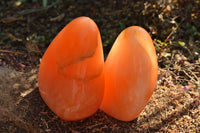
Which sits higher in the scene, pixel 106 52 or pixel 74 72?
pixel 74 72

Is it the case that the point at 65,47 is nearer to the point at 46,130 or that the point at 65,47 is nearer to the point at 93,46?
the point at 93,46

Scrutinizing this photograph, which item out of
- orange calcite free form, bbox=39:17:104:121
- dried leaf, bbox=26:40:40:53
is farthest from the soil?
orange calcite free form, bbox=39:17:104:121

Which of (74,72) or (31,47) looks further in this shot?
(31,47)

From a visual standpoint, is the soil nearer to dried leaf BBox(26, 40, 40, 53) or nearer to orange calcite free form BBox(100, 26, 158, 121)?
dried leaf BBox(26, 40, 40, 53)

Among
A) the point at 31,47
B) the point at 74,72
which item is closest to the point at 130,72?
the point at 74,72

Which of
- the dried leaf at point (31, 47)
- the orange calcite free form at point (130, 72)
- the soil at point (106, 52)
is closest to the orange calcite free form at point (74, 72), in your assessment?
the orange calcite free form at point (130, 72)

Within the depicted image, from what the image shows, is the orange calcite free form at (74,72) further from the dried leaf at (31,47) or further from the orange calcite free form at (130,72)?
the dried leaf at (31,47)

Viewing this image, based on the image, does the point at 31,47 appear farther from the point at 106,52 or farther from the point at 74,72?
the point at 74,72

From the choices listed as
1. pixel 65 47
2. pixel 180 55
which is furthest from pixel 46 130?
pixel 180 55
